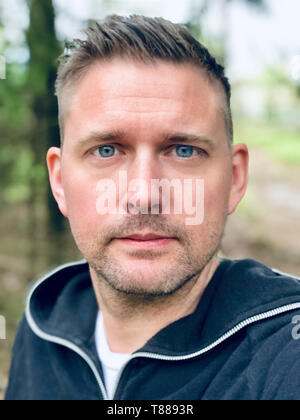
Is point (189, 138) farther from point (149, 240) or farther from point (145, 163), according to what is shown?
point (149, 240)

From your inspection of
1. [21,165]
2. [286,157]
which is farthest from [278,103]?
[21,165]

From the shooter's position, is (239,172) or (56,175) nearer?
(239,172)

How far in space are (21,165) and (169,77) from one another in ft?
16.6

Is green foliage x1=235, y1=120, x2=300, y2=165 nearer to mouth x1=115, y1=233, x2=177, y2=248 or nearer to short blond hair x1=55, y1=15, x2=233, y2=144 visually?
short blond hair x1=55, y1=15, x2=233, y2=144

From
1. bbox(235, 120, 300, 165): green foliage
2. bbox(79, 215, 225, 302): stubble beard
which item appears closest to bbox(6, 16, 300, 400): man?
bbox(79, 215, 225, 302): stubble beard

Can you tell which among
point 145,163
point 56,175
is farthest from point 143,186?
point 56,175

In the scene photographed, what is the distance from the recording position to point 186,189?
1.90 metres

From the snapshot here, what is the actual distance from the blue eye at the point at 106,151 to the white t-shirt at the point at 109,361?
0.98 metres

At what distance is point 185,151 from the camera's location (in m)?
1.98

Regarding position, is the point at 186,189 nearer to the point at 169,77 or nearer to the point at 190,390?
the point at 169,77

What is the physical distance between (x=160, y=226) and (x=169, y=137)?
0.41 m

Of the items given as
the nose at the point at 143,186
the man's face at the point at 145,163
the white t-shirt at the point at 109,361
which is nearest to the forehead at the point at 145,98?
the man's face at the point at 145,163

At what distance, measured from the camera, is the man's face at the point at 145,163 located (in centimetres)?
189

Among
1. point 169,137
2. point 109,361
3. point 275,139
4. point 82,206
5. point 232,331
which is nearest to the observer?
point 232,331
